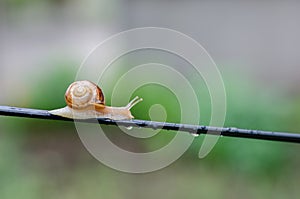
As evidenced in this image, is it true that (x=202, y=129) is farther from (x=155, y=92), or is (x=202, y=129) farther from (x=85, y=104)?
(x=155, y=92)

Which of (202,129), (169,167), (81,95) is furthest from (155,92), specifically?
(202,129)

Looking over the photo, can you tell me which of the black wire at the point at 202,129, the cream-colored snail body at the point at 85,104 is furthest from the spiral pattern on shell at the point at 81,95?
the black wire at the point at 202,129

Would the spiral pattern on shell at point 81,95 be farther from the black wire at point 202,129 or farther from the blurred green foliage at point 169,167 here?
the blurred green foliage at point 169,167

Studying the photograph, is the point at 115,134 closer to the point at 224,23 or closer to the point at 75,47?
the point at 75,47

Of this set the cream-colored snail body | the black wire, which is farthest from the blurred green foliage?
the black wire

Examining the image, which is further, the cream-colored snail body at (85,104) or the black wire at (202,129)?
the cream-colored snail body at (85,104)

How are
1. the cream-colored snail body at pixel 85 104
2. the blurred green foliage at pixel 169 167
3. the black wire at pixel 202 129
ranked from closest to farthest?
the black wire at pixel 202 129 < the cream-colored snail body at pixel 85 104 < the blurred green foliage at pixel 169 167

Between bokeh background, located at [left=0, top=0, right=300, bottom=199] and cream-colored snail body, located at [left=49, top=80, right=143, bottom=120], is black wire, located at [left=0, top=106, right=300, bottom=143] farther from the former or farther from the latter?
bokeh background, located at [left=0, top=0, right=300, bottom=199]
